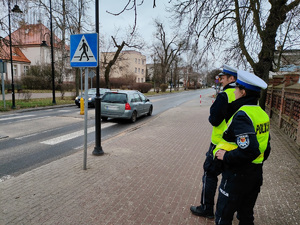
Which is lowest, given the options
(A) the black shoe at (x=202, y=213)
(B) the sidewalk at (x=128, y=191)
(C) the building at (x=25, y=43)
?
(B) the sidewalk at (x=128, y=191)

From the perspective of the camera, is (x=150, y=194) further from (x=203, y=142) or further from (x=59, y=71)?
(x=59, y=71)

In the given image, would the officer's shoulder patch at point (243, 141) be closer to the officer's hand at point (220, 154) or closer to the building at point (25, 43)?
the officer's hand at point (220, 154)

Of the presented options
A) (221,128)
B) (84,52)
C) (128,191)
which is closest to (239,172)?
(221,128)

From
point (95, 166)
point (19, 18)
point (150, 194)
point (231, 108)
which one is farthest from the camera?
point (19, 18)

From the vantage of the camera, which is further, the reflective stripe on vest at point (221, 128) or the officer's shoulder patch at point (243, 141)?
the reflective stripe on vest at point (221, 128)

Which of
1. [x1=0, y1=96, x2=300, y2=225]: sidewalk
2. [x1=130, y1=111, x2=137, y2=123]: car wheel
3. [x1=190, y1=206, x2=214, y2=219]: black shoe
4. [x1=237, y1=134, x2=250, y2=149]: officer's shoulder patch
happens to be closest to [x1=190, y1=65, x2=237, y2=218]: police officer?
[x1=190, y1=206, x2=214, y2=219]: black shoe

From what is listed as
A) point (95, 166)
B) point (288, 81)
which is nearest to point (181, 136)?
point (95, 166)

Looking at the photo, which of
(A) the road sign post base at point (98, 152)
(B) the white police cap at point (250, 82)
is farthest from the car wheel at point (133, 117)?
(B) the white police cap at point (250, 82)

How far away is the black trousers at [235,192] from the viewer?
7.07 feet

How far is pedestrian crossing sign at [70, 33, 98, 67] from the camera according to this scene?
4367mm

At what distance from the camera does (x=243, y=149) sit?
1.99m

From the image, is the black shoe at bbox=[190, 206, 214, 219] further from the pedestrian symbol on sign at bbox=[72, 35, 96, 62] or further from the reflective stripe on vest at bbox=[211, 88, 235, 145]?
the pedestrian symbol on sign at bbox=[72, 35, 96, 62]

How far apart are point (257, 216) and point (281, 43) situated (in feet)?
29.2

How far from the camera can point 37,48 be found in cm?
5209
